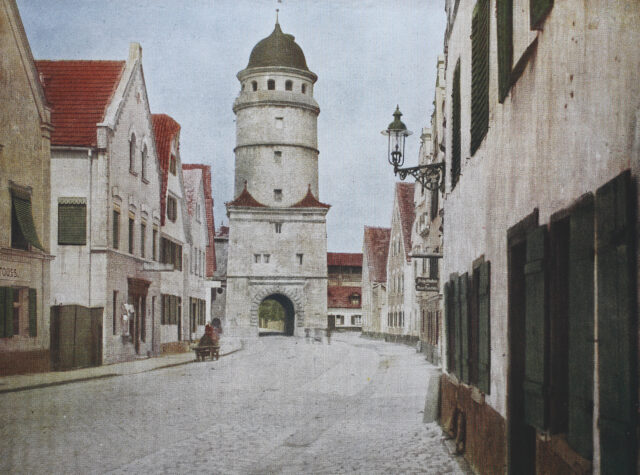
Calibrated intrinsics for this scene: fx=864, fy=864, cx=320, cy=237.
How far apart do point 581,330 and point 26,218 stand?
68.7 ft

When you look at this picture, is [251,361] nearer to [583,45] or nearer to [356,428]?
[356,428]

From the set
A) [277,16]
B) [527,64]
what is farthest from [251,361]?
[277,16]

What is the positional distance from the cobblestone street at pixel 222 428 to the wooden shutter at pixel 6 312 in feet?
7.89

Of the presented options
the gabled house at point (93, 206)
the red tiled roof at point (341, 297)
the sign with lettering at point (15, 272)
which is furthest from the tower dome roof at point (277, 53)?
the sign with lettering at point (15, 272)

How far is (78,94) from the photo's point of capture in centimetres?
2983

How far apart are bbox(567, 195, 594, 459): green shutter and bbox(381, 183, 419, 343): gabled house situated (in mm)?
45360

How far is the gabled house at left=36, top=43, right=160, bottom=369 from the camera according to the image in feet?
92.3

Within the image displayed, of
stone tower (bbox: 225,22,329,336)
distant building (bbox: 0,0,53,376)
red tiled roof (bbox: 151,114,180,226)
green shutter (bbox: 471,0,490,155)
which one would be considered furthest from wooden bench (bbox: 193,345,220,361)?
stone tower (bbox: 225,22,329,336)

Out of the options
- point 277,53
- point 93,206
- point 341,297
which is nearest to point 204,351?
point 93,206

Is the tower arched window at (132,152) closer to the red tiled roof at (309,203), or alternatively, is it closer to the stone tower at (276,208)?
the stone tower at (276,208)

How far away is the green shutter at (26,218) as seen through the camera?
22.8m

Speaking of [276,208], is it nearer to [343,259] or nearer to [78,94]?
[343,259]

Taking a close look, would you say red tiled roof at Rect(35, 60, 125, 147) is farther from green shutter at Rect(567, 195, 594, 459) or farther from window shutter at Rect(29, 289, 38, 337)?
green shutter at Rect(567, 195, 594, 459)

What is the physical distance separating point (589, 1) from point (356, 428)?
32.3 feet
